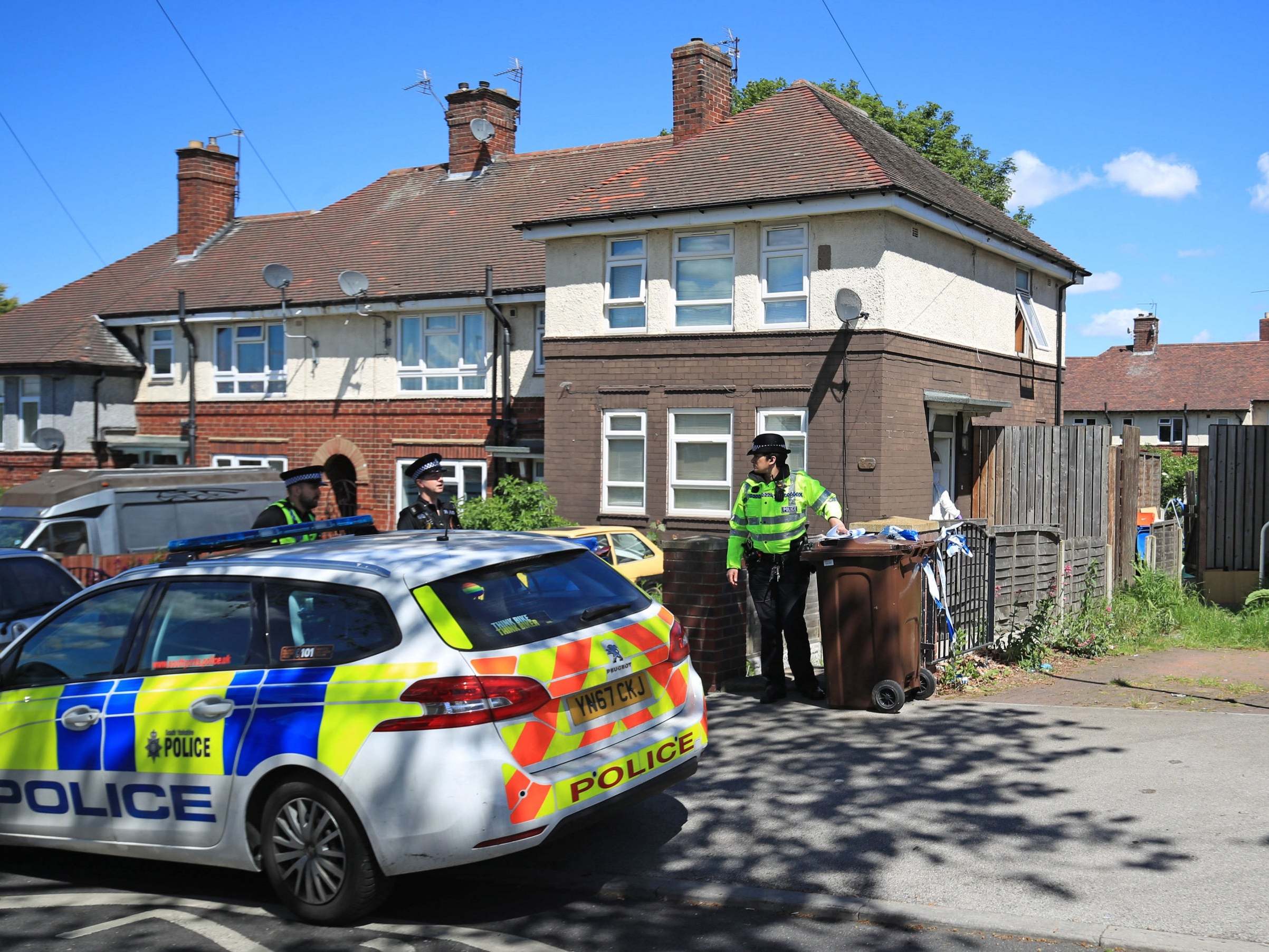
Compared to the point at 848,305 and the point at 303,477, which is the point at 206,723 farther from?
the point at 848,305

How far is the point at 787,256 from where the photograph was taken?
18141 millimetres

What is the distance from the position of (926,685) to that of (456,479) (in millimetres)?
15144

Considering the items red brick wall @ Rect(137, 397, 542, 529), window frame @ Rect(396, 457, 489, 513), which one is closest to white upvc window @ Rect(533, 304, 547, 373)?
red brick wall @ Rect(137, 397, 542, 529)

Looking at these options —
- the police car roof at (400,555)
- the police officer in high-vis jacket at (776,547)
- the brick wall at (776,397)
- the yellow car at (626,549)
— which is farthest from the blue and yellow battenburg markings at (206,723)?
the brick wall at (776,397)

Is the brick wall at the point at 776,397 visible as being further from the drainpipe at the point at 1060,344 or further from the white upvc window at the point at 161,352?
the white upvc window at the point at 161,352

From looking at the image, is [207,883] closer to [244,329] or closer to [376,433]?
[376,433]

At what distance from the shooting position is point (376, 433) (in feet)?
77.7

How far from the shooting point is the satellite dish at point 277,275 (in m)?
24.0

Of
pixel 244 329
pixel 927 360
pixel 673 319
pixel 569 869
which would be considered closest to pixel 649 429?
Result: pixel 673 319

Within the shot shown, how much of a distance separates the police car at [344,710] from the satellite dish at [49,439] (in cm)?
2250

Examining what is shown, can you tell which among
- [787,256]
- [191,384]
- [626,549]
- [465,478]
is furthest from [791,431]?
[191,384]

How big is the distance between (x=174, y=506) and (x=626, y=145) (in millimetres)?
14390

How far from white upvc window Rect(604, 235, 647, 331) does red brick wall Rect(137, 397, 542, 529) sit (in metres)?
2.82

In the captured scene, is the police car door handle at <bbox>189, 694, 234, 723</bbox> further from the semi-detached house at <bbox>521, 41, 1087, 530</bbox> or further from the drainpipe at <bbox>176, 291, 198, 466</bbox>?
the drainpipe at <bbox>176, 291, 198, 466</bbox>
